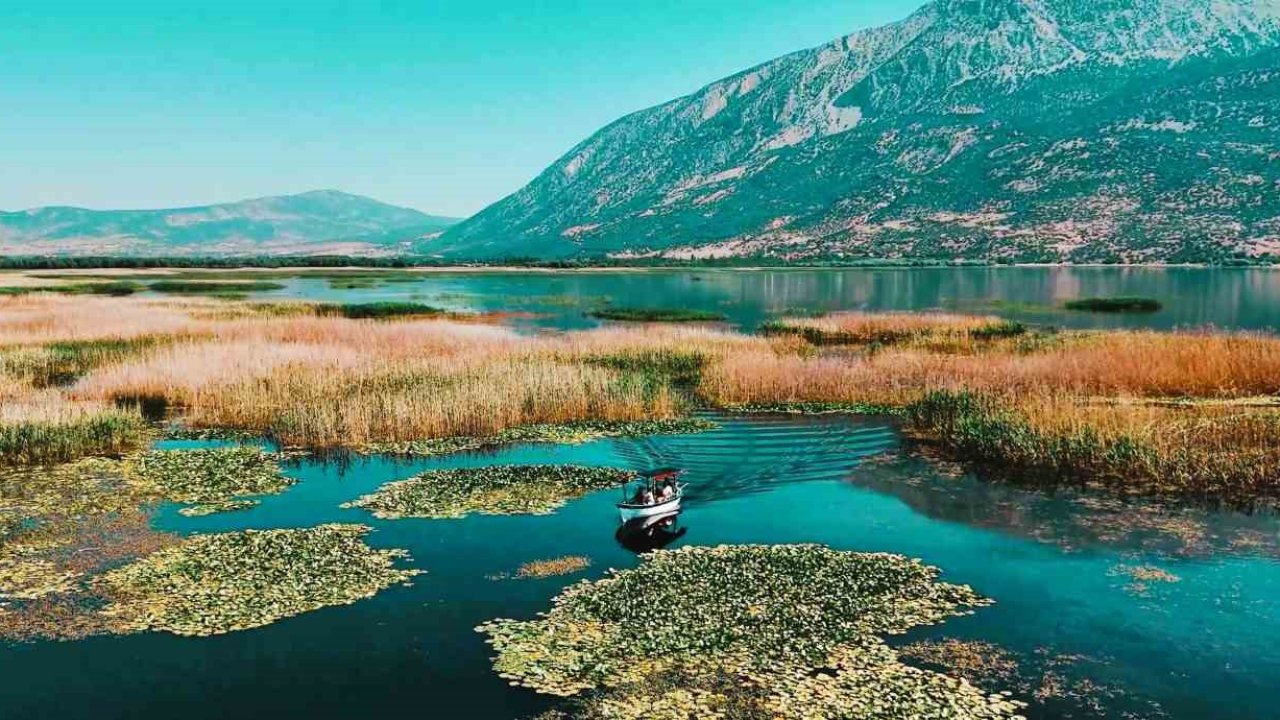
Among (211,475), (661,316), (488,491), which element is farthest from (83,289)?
(488,491)

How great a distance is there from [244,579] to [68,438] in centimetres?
1570

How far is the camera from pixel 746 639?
15.7 m

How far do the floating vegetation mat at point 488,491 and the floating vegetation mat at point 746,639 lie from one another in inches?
239

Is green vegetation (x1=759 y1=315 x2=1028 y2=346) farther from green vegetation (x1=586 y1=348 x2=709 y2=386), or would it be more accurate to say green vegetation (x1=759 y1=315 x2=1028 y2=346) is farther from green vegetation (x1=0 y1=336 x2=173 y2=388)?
green vegetation (x1=0 y1=336 x2=173 y2=388)

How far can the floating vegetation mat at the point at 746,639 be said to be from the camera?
44.4 feet

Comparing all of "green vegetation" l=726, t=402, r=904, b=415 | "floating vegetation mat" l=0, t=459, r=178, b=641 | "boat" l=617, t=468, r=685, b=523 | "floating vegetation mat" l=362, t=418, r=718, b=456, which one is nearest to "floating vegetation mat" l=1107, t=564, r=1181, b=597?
"boat" l=617, t=468, r=685, b=523

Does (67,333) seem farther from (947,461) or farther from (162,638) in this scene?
(947,461)

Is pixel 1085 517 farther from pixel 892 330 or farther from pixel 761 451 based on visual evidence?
pixel 892 330

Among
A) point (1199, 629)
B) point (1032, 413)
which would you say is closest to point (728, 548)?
point (1199, 629)

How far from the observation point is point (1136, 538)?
69.5ft

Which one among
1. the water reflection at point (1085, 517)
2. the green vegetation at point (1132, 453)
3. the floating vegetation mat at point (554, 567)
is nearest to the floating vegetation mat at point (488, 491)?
the floating vegetation mat at point (554, 567)

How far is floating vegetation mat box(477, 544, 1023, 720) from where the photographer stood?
1353cm

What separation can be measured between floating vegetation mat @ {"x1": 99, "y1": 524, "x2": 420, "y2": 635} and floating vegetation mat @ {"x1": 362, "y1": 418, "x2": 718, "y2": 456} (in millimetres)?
9341

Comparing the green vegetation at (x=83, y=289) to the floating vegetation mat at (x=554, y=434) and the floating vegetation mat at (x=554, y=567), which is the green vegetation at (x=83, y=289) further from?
the floating vegetation mat at (x=554, y=567)
